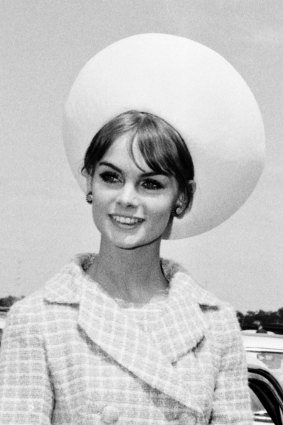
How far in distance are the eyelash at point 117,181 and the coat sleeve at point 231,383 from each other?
42cm

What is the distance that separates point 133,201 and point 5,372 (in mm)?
528

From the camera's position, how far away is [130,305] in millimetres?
2504

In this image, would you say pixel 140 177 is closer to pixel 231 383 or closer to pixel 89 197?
pixel 89 197

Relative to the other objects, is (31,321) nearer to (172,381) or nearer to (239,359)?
(172,381)

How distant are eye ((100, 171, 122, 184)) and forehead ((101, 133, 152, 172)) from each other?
0.04 metres

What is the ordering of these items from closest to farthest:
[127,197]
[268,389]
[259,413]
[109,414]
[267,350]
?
1. [109,414]
2. [127,197]
3. [268,389]
4. [259,413]
5. [267,350]

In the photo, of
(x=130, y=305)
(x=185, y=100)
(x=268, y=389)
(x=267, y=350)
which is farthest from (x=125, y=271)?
(x=267, y=350)

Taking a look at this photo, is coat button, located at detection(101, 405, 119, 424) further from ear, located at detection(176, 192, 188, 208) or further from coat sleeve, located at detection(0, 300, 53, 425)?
ear, located at detection(176, 192, 188, 208)

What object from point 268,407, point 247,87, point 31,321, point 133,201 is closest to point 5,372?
point 31,321

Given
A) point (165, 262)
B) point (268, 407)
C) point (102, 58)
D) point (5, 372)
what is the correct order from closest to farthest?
point (5, 372) → point (102, 58) → point (165, 262) → point (268, 407)

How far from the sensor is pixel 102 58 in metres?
2.51

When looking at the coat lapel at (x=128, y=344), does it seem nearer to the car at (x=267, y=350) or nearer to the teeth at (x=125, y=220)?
the teeth at (x=125, y=220)

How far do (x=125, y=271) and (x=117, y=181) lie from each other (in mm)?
246

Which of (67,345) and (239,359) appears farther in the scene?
(239,359)
